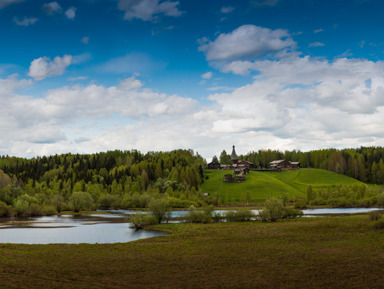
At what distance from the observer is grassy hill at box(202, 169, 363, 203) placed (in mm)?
153750

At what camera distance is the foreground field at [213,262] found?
102 ft

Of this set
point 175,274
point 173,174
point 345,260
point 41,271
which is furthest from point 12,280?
point 173,174

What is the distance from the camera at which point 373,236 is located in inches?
2087

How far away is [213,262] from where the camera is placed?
132ft

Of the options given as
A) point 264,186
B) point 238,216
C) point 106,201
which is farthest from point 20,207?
point 264,186

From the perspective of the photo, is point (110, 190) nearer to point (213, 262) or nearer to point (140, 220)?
point (140, 220)

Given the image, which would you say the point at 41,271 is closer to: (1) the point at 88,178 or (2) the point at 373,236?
(2) the point at 373,236

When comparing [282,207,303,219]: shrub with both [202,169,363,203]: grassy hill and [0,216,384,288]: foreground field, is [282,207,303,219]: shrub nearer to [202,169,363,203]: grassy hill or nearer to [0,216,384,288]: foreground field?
[0,216,384,288]: foreground field

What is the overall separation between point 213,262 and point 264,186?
133 meters

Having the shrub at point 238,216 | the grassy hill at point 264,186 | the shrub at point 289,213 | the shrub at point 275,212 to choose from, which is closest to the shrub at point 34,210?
the grassy hill at point 264,186

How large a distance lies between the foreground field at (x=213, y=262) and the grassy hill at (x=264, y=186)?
8865cm

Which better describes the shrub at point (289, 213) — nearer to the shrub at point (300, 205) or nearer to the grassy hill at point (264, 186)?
the shrub at point (300, 205)

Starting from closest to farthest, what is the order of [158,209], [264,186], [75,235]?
[75,235] → [158,209] → [264,186]

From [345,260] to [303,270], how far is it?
6.82 m
